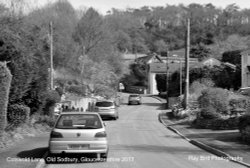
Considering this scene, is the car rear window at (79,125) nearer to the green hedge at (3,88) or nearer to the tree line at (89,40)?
the green hedge at (3,88)

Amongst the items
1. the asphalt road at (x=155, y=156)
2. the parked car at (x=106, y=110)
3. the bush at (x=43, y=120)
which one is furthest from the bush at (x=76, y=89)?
the asphalt road at (x=155, y=156)

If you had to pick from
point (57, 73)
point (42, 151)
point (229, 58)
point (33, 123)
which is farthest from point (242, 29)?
point (42, 151)

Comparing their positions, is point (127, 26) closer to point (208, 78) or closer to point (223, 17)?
point (223, 17)

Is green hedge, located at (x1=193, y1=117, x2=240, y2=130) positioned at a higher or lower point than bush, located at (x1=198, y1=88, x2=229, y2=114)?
lower

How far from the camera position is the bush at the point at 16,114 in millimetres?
20644

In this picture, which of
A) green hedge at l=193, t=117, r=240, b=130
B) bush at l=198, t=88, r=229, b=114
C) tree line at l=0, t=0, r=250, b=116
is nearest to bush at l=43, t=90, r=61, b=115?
tree line at l=0, t=0, r=250, b=116

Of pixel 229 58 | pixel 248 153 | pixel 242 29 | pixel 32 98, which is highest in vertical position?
pixel 242 29

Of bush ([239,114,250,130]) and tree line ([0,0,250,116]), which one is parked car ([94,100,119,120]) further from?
bush ([239,114,250,130])

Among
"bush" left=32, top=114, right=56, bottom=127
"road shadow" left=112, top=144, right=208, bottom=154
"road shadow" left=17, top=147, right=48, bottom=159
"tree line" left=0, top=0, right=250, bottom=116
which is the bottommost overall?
"road shadow" left=112, top=144, right=208, bottom=154

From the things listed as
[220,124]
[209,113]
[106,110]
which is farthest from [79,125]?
[106,110]

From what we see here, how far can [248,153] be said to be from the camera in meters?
15.5

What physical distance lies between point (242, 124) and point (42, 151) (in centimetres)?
832

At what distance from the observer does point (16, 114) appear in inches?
816

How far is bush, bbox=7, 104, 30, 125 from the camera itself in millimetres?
20644
